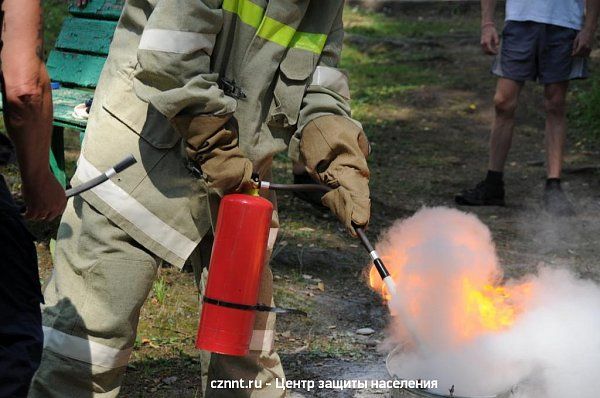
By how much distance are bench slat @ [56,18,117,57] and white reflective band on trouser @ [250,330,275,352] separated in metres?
2.64

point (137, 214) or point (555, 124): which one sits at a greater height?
point (555, 124)

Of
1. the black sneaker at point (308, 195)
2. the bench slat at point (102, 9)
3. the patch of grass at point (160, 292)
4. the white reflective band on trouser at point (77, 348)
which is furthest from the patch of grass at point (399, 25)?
the white reflective band on trouser at point (77, 348)

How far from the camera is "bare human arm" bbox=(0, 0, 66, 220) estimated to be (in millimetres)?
1962

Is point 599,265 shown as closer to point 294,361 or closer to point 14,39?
point 294,361

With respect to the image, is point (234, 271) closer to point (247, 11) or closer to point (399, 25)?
point (247, 11)

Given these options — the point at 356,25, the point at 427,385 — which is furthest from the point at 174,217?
the point at 356,25

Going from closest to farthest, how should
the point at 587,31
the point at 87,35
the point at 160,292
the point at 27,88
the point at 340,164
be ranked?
the point at 27,88 → the point at 340,164 → the point at 160,292 → the point at 87,35 → the point at 587,31

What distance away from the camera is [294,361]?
3930mm

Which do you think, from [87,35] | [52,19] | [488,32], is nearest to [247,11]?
[87,35]

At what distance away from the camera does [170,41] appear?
2650mm

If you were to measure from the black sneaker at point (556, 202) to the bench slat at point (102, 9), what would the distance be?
3191 millimetres

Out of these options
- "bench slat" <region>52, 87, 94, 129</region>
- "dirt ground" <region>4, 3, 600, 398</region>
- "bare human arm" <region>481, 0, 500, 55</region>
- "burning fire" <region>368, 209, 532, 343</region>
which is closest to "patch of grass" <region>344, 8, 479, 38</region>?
"dirt ground" <region>4, 3, 600, 398</region>

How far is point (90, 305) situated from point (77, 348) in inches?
5.3

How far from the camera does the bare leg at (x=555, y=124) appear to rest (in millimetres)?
6512
